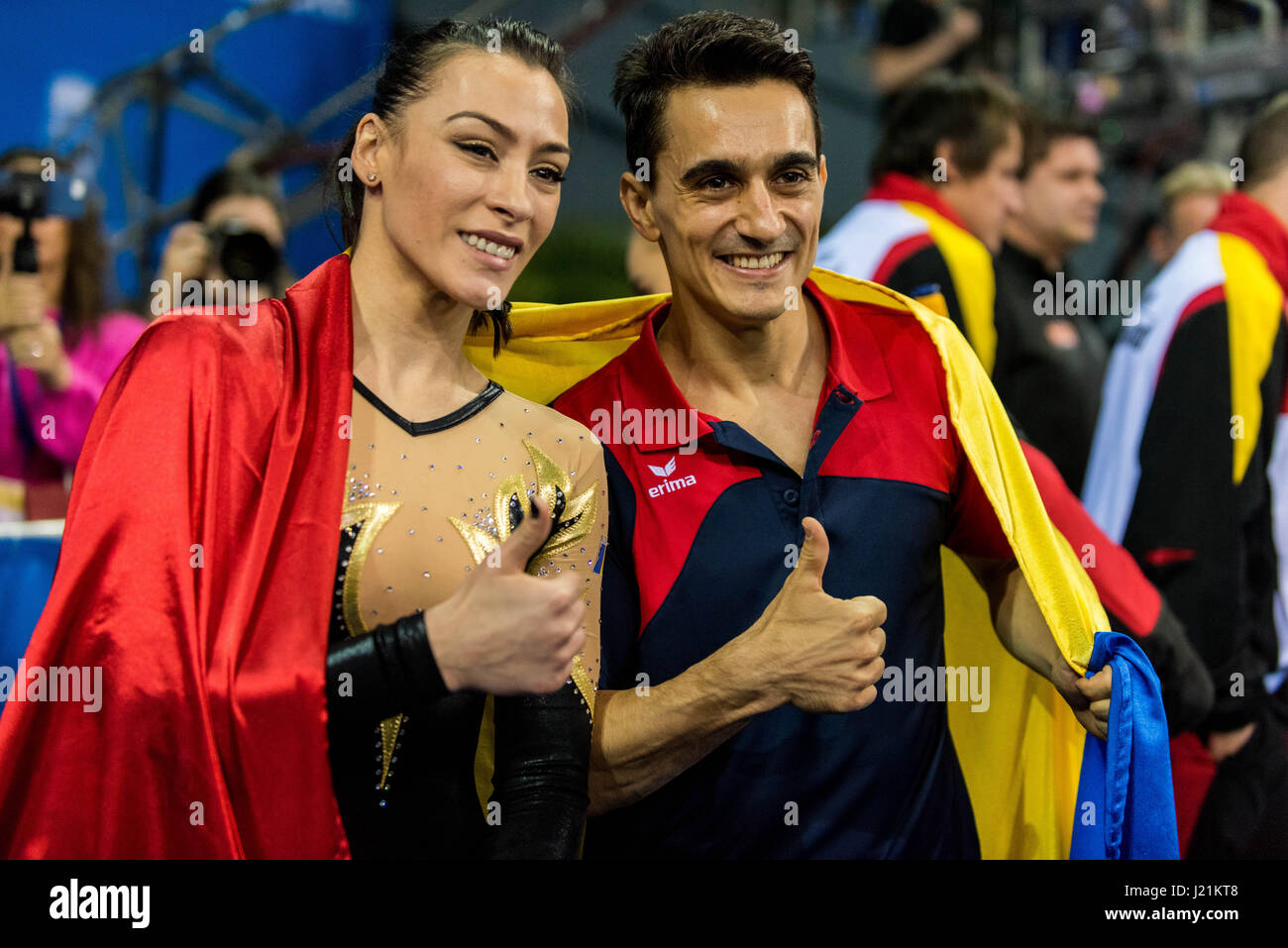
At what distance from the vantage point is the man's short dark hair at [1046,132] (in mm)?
A: 4227

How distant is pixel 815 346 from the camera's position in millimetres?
2035

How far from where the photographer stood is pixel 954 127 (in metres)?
3.78

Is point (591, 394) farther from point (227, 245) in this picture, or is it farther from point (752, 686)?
point (227, 245)

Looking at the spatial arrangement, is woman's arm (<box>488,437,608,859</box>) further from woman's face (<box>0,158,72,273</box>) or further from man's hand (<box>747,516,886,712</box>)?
woman's face (<box>0,158,72,273</box>)

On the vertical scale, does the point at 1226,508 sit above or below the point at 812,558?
above

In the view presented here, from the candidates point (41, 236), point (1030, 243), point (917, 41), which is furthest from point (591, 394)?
point (917, 41)

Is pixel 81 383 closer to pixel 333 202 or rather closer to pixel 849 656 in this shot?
pixel 333 202

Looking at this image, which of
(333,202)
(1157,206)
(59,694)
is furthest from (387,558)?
(1157,206)

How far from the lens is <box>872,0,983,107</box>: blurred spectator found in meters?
5.19

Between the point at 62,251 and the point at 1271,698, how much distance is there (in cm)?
327

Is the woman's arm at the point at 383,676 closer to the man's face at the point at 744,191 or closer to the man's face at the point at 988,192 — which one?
the man's face at the point at 744,191

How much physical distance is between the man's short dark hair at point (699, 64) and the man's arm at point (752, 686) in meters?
0.68

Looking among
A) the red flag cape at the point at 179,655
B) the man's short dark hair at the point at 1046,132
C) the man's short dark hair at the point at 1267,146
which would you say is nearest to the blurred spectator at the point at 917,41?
the man's short dark hair at the point at 1046,132

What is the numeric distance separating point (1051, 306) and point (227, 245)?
247cm
